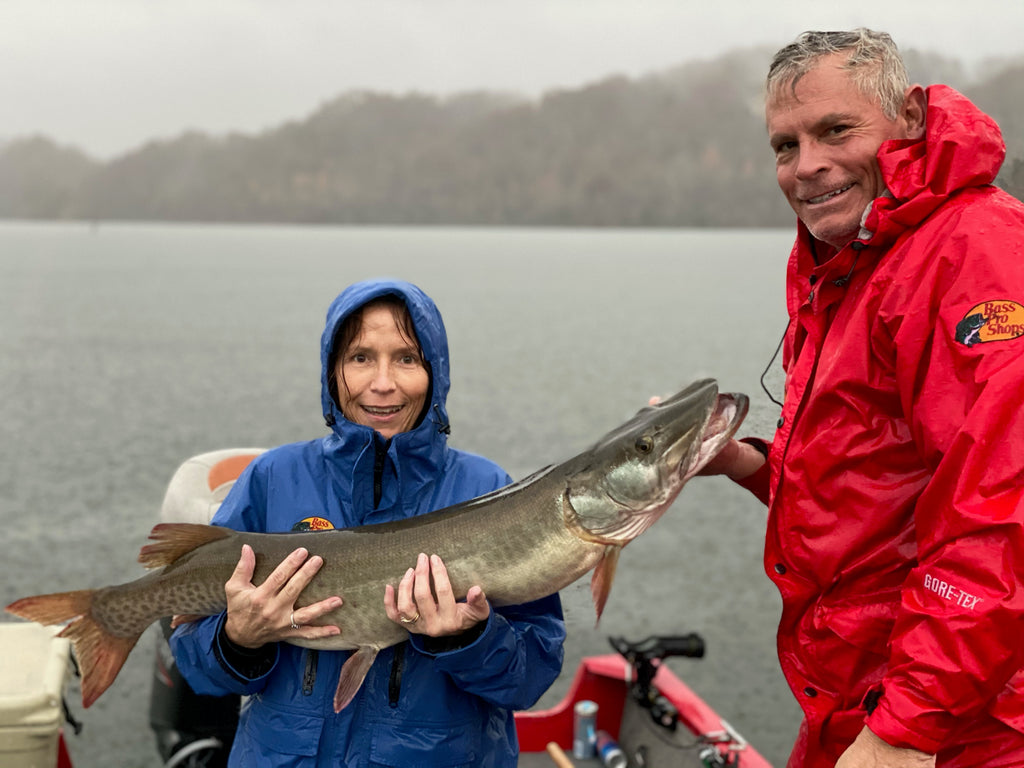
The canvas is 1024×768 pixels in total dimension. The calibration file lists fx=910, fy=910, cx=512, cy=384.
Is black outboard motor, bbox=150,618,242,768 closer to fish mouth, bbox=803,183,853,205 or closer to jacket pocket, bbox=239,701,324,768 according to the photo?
jacket pocket, bbox=239,701,324,768

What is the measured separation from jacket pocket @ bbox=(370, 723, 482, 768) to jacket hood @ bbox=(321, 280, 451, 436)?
37.2 inches

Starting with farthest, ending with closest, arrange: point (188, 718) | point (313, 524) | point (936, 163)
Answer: point (188, 718) → point (313, 524) → point (936, 163)

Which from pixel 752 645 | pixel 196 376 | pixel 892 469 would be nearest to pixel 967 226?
pixel 892 469

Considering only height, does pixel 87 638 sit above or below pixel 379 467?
below

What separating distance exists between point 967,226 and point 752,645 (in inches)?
488

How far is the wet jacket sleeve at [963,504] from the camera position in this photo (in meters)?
1.97

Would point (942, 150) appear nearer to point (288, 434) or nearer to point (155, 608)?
point (155, 608)

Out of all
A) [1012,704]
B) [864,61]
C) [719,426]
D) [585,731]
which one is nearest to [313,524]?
[719,426]

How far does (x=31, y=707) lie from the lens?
422 cm

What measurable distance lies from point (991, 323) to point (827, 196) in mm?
730

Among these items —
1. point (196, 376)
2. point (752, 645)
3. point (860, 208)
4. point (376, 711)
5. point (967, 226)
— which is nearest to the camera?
point (967, 226)

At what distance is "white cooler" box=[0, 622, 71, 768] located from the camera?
4.20 metres

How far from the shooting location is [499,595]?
2.85 m

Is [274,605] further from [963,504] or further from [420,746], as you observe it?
[963,504]
